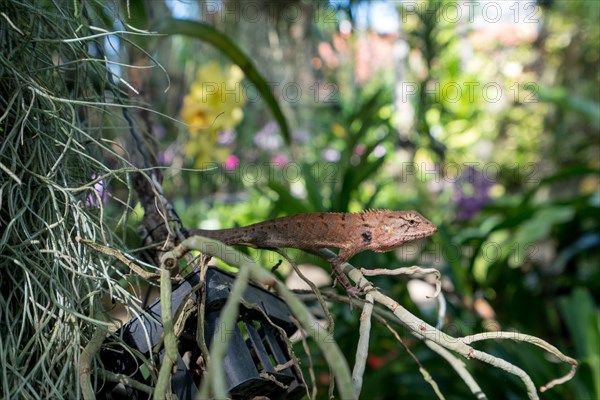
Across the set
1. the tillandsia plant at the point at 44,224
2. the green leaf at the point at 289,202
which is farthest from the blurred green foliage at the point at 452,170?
the tillandsia plant at the point at 44,224

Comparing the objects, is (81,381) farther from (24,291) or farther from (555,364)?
(555,364)

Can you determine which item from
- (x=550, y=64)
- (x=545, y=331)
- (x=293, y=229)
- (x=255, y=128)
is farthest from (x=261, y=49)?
(x=550, y=64)

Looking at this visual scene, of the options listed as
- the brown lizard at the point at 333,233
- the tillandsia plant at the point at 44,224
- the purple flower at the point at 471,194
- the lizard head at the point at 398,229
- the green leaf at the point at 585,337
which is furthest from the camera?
the purple flower at the point at 471,194

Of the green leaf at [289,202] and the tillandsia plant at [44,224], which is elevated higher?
the tillandsia plant at [44,224]

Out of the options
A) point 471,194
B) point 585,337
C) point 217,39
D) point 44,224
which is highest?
point 217,39

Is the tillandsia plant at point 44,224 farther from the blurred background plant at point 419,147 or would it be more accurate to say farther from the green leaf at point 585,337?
the green leaf at point 585,337

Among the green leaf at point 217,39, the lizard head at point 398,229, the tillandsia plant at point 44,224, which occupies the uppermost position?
the green leaf at point 217,39

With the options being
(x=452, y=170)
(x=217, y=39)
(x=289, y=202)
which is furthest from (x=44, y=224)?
(x=452, y=170)

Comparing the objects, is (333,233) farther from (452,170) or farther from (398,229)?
(452,170)
